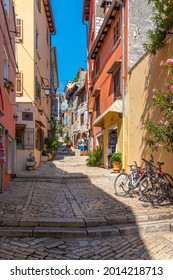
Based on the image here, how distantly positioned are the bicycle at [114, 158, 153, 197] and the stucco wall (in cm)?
117

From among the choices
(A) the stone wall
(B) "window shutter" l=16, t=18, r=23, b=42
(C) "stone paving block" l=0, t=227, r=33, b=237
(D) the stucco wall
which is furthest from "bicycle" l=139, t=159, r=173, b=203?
(B) "window shutter" l=16, t=18, r=23, b=42

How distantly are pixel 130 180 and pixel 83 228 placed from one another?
2.90m

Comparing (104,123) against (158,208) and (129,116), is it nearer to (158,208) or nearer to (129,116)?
(129,116)

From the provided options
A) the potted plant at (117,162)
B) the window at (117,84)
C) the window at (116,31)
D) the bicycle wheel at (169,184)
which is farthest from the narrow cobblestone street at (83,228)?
the window at (116,31)

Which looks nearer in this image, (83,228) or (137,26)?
(83,228)

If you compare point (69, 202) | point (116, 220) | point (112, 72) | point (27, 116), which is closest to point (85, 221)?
point (116, 220)

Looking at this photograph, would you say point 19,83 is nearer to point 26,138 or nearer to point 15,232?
point 26,138

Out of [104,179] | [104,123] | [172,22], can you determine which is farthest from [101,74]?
[172,22]

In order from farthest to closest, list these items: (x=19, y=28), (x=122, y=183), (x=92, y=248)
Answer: (x=19, y=28), (x=122, y=183), (x=92, y=248)

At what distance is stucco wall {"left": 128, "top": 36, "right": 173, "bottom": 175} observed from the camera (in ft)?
28.1

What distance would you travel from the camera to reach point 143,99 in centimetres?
1049

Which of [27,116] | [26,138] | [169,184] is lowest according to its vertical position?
[169,184]

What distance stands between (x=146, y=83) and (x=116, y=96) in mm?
4053

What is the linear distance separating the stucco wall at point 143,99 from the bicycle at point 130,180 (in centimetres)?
117
